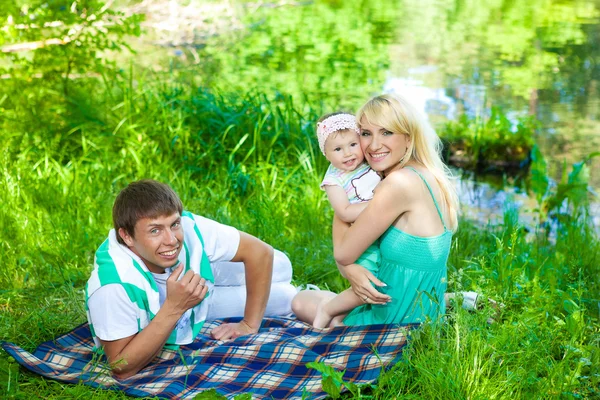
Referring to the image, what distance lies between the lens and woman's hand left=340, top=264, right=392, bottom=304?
3105 mm

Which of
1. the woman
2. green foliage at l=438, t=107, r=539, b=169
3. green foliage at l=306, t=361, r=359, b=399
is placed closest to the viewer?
green foliage at l=306, t=361, r=359, b=399

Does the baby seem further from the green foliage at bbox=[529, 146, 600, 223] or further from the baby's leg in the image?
the green foliage at bbox=[529, 146, 600, 223]

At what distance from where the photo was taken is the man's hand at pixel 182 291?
292cm

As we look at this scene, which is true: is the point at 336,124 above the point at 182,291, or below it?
above

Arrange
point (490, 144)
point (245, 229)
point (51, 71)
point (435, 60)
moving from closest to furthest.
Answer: point (245, 229), point (51, 71), point (490, 144), point (435, 60)

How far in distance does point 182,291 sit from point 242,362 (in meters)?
0.43

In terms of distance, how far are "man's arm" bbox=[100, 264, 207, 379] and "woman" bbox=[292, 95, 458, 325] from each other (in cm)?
64

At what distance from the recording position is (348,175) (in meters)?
3.23

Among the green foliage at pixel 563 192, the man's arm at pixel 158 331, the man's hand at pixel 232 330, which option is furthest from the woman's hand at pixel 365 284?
the green foliage at pixel 563 192

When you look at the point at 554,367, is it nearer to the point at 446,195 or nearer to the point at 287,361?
the point at 446,195

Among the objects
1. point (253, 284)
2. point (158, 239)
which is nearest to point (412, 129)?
point (253, 284)

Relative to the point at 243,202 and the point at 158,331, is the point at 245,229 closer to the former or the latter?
the point at 243,202

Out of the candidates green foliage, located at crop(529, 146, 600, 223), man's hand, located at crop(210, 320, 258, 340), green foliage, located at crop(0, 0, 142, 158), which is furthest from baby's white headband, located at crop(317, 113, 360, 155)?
green foliage, located at crop(0, 0, 142, 158)

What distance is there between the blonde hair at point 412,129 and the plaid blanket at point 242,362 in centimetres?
59
